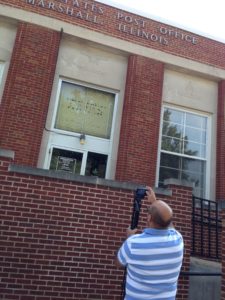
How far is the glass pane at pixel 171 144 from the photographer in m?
10.0

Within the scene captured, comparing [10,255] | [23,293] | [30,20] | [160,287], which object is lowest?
[23,293]

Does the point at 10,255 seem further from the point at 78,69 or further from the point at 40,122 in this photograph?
the point at 78,69

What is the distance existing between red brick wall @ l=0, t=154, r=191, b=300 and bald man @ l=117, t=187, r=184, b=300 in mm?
2922

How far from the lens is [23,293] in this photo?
A: 16.8 feet

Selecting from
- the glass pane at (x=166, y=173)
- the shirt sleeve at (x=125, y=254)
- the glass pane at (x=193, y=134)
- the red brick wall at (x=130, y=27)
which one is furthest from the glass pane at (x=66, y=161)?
the shirt sleeve at (x=125, y=254)

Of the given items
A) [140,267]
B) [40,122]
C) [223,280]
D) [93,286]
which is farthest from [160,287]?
[40,122]

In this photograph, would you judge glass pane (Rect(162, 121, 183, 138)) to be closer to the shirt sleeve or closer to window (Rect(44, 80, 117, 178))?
window (Rect(44, 80, 117, 178))

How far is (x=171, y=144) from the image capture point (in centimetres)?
1012

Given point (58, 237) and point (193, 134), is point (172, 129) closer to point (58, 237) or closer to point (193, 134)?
point (193, 134)

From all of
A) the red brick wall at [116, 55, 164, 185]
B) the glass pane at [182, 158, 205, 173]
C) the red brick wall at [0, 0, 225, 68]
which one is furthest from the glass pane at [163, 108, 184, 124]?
the red brick wall at [0, 0, 225, 68]

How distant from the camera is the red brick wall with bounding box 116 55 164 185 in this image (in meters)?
9.01

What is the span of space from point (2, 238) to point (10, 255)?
288 mm

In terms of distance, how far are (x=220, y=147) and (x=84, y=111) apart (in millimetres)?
4234

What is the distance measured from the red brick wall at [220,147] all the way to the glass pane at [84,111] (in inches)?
134
